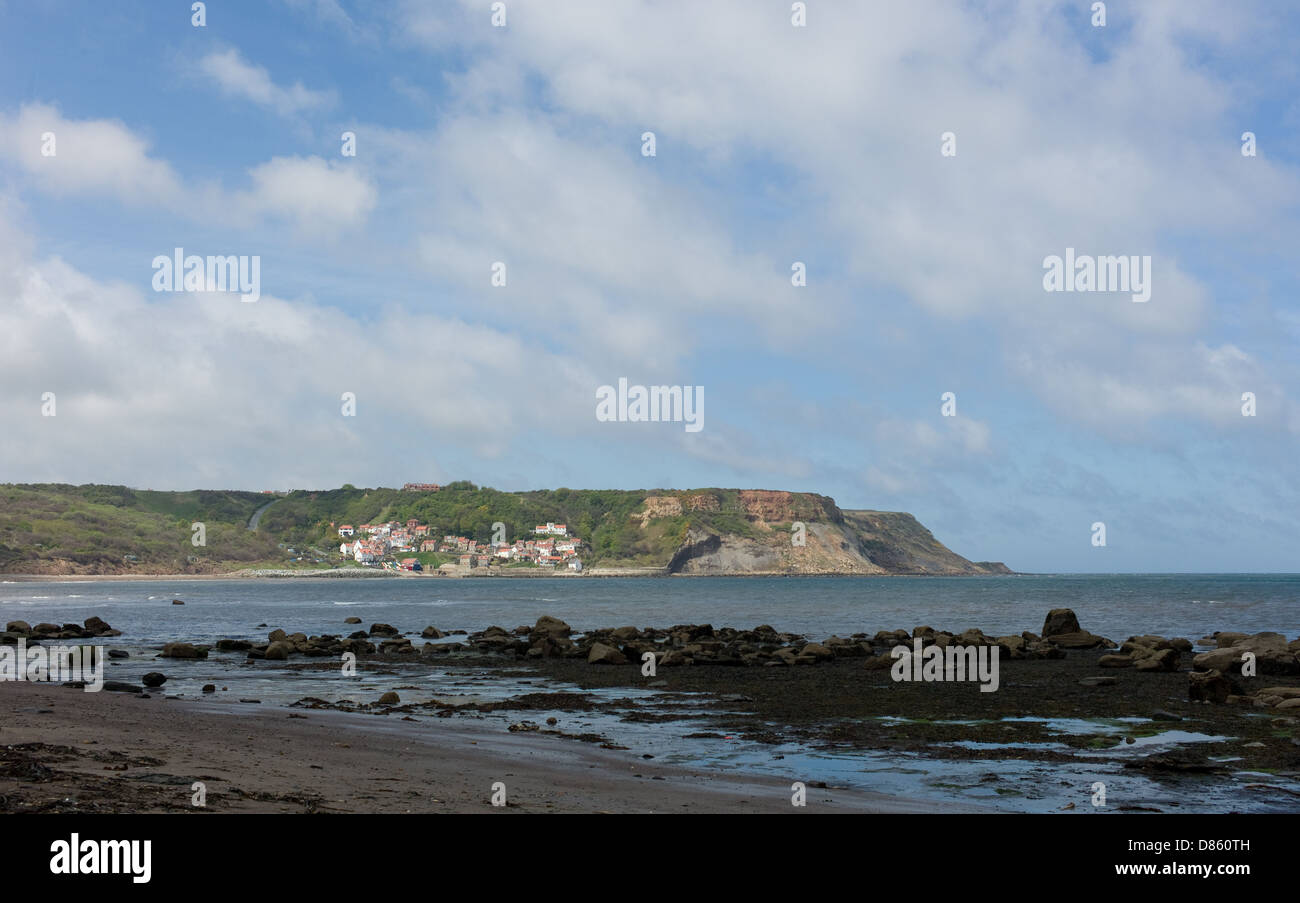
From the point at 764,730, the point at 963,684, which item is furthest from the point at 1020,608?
the point at 764,730

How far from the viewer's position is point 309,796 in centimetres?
1102

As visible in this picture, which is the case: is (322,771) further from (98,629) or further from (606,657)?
(98,629)

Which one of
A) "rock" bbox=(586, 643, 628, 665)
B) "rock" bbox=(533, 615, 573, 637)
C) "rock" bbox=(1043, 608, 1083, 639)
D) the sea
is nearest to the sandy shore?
the sea

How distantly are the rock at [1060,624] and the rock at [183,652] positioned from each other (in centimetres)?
3721

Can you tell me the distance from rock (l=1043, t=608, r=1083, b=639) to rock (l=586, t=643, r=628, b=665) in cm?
2034

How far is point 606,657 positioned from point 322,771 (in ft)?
75.6

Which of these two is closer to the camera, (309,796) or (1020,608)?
(309,796)

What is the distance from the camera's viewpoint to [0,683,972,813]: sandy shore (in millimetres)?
10352

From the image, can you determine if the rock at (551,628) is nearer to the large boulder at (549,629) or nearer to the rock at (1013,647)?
the large boulder at (549,629)

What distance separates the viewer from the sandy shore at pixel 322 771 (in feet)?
34.0

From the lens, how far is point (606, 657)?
35844 millimetres
